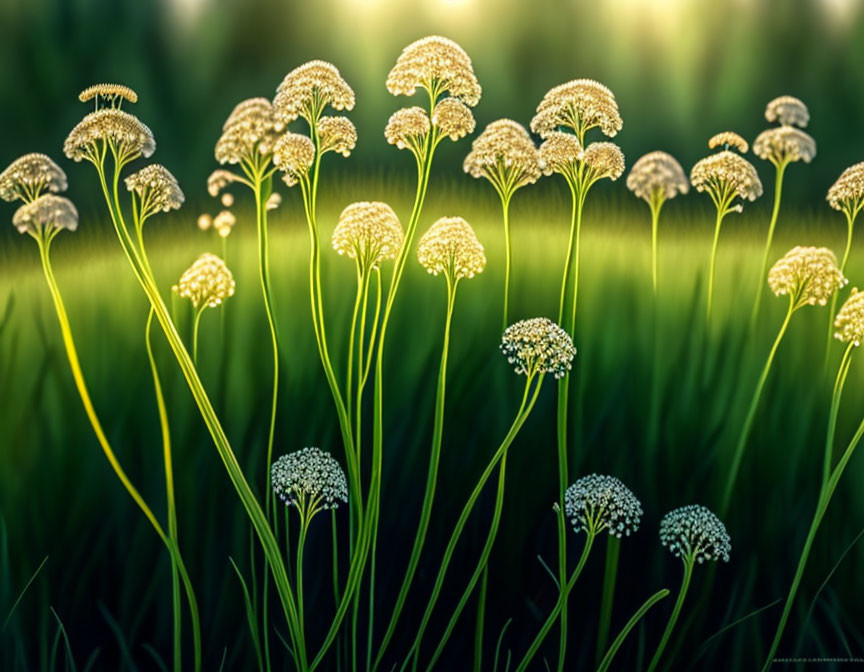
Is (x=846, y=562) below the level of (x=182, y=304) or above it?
below

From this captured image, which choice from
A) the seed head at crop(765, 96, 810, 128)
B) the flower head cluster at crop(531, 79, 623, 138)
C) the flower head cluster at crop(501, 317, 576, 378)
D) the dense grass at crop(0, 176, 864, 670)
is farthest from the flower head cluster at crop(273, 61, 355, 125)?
the seed head at crop(765, 96, 810, 128)

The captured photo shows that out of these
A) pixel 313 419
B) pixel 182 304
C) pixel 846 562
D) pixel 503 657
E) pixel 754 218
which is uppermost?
pixel 754 218

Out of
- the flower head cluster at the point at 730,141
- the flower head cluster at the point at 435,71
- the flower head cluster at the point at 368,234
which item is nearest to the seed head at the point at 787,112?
the flower head cluster at the point at 730,141

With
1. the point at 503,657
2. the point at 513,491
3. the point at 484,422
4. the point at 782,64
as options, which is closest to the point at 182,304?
the point at 484,422

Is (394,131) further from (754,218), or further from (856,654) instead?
(856,654)

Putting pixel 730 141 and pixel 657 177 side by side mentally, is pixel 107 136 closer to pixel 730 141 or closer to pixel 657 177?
pixel 657 177

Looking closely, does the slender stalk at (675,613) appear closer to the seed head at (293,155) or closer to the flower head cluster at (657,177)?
the flower head cluster at (657,177)
